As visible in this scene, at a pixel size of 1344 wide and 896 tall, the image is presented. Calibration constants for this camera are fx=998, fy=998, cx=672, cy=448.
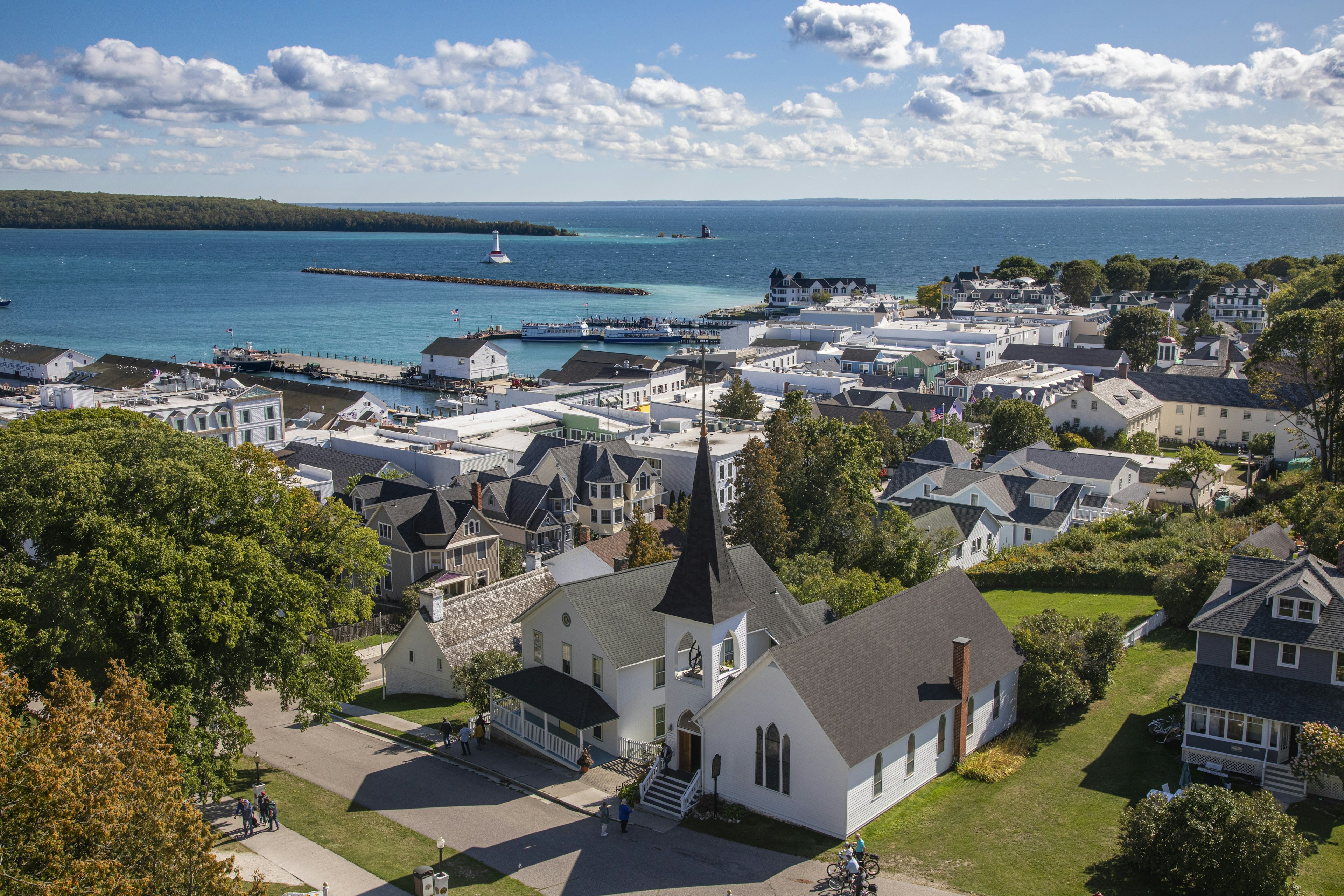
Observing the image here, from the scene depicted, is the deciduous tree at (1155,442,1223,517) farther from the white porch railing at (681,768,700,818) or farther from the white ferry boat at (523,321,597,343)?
the white ferry boat at (523,321,597,343)

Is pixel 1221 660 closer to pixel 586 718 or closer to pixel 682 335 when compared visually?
pixel 586 718

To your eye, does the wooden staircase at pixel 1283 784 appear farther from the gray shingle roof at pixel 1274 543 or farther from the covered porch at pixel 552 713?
Answer: the covered porch at pixel 552 713

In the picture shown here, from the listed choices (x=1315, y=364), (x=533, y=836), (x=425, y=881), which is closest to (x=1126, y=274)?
(x=1315, y=364)

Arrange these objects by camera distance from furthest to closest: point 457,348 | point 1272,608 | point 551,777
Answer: point 457,348
point 551,777
point 1272,608

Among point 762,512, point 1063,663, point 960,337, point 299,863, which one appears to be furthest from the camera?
point 960,337

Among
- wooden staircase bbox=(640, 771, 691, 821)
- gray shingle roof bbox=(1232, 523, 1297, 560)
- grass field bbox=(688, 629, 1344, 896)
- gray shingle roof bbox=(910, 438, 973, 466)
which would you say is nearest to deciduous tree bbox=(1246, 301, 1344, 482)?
gray shingle roof bbox=(1232, 523, 1297, 560)

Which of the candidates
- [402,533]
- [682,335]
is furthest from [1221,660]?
[682,335]

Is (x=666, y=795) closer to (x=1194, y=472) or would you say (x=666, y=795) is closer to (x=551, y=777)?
(x=551, y=777)

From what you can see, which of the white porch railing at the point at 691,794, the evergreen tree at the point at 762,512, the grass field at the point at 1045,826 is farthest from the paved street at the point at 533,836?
the evergreen tree at the point at 762,512
